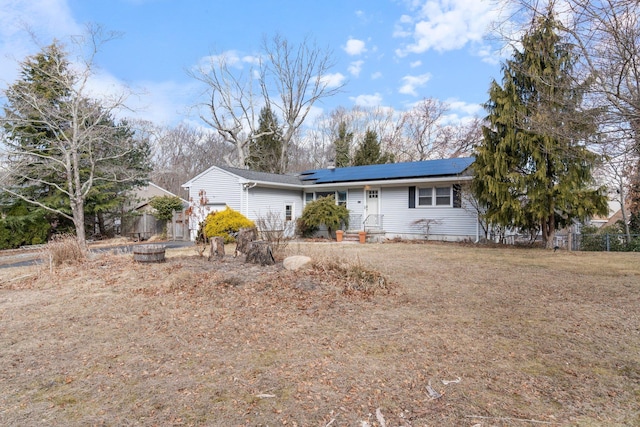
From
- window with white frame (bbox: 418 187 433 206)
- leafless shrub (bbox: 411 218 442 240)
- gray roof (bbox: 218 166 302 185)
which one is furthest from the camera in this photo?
gray roof (bbox: 218 166 302 185)

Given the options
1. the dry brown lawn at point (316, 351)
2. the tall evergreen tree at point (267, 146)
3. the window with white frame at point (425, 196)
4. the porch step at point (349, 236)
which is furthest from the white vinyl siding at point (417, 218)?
the tall evergreen tree at point (267, 146)

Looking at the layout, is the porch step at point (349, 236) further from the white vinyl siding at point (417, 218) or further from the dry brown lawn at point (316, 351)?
the dry brown lawn at point (316, 351)

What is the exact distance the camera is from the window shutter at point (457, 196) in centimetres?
1617

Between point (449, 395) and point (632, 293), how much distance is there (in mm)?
5505

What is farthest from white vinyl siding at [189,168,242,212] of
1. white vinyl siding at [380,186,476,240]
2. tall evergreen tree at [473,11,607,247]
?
tall evergreen tree at [473,11,607,247]

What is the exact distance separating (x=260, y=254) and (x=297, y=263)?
3.97ft

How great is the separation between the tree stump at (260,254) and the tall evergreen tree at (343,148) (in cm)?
2473

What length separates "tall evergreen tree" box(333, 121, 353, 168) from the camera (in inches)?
1286

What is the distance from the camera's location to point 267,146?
3272 cm

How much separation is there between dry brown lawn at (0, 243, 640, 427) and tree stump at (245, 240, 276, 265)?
78 centimetres

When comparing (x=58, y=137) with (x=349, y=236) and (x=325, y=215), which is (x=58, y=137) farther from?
(x=349, y=236)

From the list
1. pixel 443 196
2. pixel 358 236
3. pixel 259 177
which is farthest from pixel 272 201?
pixel 443 196

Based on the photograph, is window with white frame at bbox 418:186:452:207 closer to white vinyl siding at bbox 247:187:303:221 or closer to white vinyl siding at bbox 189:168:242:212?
white vinyl siding at bbox 247:187:303:221

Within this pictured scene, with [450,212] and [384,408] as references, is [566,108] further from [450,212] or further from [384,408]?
[450,212]
